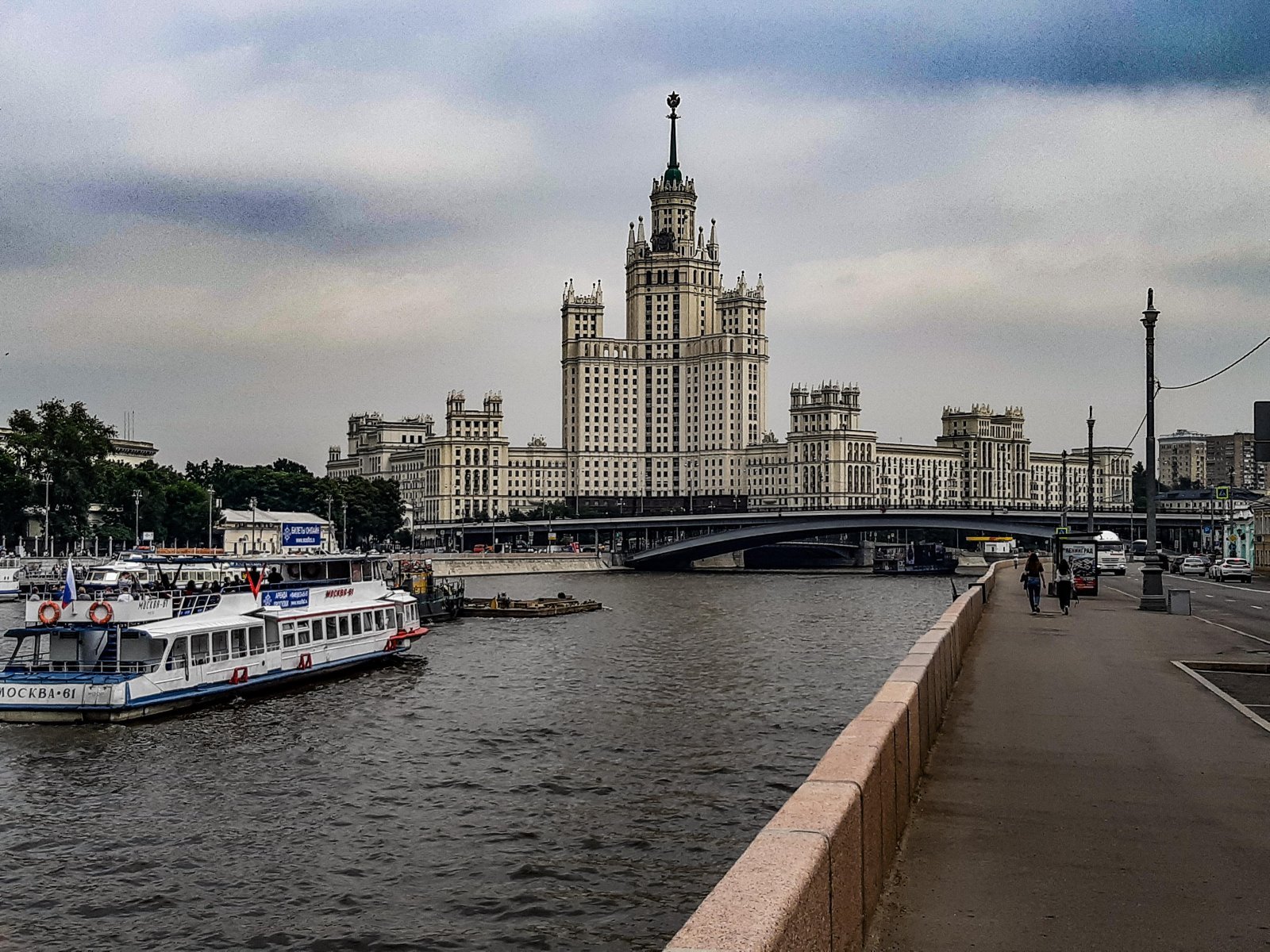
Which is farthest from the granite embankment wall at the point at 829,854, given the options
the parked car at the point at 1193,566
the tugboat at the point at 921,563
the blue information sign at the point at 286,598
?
the tugboat at the point at 921,563

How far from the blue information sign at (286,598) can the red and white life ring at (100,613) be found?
7578 mm

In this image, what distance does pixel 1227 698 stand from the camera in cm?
2220

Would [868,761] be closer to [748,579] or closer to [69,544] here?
[748,579]

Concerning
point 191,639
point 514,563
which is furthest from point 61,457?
point 191,639

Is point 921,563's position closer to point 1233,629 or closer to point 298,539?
point 298,539

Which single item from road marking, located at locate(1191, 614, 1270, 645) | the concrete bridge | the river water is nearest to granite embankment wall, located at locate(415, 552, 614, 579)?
the concrete bridge

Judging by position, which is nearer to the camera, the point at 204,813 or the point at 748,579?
the point at 204,813

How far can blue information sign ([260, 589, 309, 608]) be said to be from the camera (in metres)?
47.8

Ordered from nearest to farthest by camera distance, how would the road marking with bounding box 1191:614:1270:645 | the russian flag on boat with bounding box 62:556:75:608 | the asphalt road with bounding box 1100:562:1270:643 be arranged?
the road marking with bounding box 1191:614:1270:645
the russian flag on boat with bounding box 62:556:75:608
the asphalt road with bounding box 1100:562:1270:643

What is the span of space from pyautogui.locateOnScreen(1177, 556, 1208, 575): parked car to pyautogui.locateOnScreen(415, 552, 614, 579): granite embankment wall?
248ft

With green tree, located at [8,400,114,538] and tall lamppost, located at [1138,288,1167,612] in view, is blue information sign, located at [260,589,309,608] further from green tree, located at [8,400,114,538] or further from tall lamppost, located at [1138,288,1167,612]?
green tree, located at [8,400,114,538]

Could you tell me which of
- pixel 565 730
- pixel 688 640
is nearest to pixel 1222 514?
pixel 688 640

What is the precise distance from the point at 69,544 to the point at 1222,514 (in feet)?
439

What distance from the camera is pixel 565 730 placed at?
1421 inches
